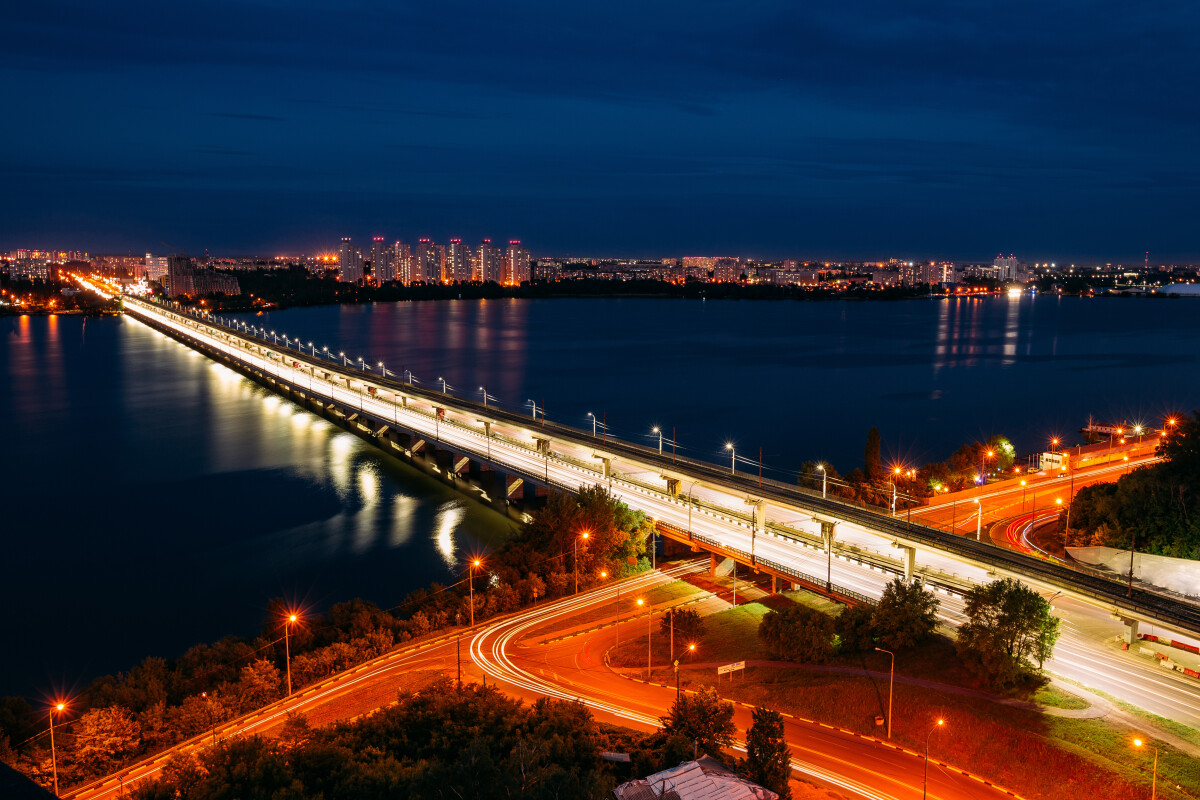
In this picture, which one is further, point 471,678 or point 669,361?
point 669,361

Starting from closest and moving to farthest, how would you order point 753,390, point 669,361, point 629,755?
1. point 629,755
2. point 753,390
3. point 669,361

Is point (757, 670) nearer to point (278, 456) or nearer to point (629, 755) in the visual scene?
point (629, 755)

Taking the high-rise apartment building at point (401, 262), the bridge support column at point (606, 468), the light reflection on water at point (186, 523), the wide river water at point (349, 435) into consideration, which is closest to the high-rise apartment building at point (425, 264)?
the high-rise apartment building at point (401, 262)

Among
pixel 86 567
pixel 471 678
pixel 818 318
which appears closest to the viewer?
pixel 471 678

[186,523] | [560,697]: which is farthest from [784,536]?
[186,523]

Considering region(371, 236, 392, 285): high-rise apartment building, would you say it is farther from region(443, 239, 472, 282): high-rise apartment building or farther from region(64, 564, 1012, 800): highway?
region(64, 564, 1012, 800): highway

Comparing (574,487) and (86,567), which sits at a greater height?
(574,487)

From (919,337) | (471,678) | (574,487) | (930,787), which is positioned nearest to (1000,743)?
(930,787)
